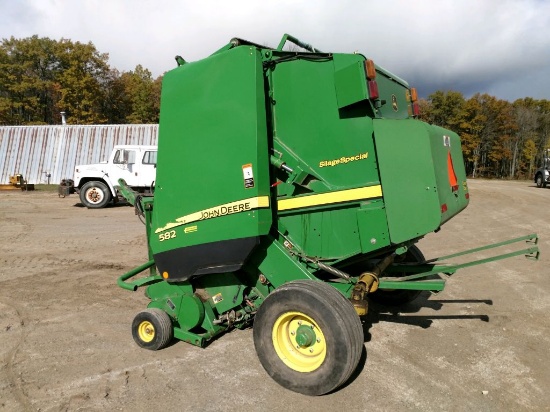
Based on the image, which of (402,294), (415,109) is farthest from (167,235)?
(415,109)

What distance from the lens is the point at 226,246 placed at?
3.23 metres

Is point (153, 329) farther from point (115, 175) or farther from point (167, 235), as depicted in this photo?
point (115, 175)

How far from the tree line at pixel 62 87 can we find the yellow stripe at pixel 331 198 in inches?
1445

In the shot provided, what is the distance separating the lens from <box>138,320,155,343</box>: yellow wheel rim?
11.9 ft

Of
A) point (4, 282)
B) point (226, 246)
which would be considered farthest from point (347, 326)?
point (4, 282)

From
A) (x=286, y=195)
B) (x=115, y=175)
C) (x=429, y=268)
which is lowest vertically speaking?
(x=429, y=268)

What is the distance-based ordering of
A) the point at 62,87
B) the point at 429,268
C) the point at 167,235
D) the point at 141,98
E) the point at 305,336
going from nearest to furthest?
the point at 305,336 < the point at 167,235 < the point at 429,268 < the point at 62,87 < the point at 141,98

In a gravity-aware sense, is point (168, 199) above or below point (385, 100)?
below

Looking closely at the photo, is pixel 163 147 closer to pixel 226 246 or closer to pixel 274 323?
pixel 226 246

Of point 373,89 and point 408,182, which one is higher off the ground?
point 373,89

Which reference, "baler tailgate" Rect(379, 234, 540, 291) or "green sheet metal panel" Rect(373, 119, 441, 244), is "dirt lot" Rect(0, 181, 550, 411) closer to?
"baler tailgate" Rect(379, 234, 540, 291)

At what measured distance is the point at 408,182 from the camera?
2.94 meters

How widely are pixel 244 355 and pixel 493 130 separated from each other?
49098mm

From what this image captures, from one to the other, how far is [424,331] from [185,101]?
10.9ft
